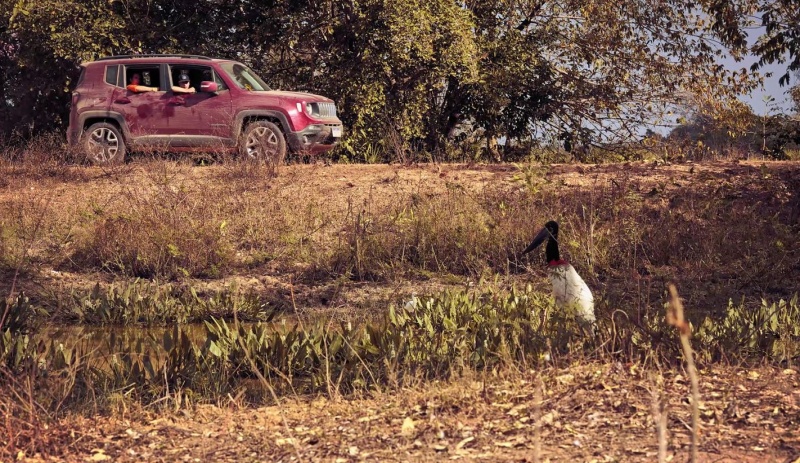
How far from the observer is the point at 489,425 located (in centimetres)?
555

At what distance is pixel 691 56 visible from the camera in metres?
20.0

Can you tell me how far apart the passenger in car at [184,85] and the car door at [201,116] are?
61 millimetres

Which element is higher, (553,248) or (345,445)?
(553,248)

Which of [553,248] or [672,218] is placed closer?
[553,248]

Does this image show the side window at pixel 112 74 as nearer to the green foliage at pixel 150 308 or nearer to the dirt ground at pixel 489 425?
the green foliage at pixel 150 308

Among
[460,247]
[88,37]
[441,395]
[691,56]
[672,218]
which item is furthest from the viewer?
[691,56]

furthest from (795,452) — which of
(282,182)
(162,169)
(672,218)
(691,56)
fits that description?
(691,56)

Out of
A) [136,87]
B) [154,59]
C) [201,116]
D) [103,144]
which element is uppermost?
[154,59]

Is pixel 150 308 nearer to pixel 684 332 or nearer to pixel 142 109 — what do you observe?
pixel 142 109

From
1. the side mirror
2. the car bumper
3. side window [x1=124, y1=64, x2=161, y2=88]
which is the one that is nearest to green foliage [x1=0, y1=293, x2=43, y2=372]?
the car bumper

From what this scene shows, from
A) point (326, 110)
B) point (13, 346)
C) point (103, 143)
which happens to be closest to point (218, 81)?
point (326, 110)

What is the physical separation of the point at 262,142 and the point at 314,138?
786mm

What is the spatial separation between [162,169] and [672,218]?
22.8ft

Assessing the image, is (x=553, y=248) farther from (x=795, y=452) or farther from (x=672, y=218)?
(x=672, y=218)
